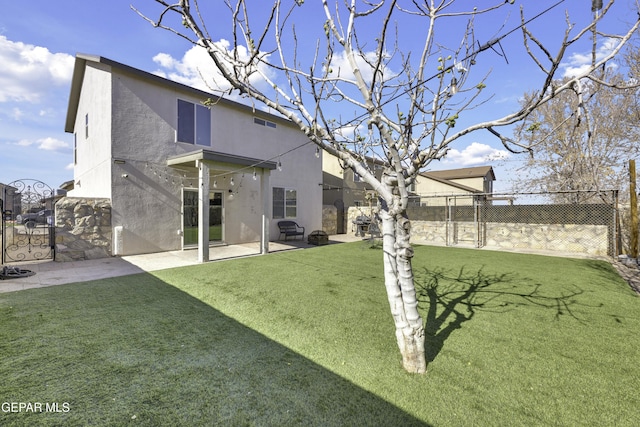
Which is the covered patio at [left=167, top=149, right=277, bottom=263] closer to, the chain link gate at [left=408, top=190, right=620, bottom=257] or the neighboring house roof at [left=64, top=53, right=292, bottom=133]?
the neighboring house roof at [left=64, top=53, right=292, bottom=133]

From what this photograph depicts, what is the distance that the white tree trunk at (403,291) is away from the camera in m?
2.49

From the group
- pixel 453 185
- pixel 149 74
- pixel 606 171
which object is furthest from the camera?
pixel 453 185

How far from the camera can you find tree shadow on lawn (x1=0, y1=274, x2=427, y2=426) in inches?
78.8

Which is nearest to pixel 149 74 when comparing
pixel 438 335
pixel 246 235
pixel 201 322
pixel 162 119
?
pixel 162 119

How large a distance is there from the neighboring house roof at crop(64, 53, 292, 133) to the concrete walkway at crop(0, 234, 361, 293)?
441 cm

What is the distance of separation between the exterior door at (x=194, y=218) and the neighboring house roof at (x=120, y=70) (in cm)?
335

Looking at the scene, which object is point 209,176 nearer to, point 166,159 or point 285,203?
point 166,159

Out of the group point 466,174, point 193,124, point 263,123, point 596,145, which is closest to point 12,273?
point 193,124

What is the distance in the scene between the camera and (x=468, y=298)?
473cm

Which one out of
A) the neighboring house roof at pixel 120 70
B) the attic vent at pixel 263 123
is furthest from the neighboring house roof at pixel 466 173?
the neighboring house roof at pixel 120 70

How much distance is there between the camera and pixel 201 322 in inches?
145

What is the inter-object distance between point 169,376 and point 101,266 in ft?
19.5

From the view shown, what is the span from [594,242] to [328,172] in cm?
1323

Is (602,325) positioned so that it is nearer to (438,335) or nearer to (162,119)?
(438,335)
